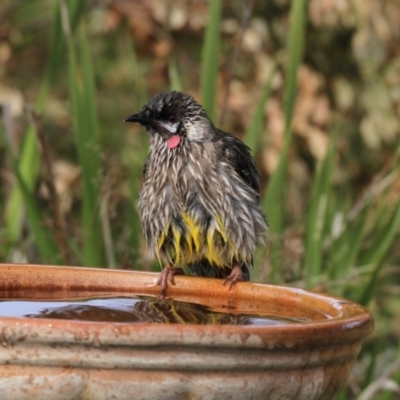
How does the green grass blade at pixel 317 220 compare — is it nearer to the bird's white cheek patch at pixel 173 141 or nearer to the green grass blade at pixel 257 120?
the green grass blade at pixel 257 120

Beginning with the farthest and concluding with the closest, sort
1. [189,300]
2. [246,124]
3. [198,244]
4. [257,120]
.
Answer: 1. [246,124]
2. [257,120]
3. [198,244]
4. [189,300]

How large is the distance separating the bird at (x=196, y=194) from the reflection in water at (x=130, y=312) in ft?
2.87

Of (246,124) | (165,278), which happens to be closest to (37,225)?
(165,278)

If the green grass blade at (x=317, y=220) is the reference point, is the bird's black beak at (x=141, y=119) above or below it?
above

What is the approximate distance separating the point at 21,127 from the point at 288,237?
3.57 metres

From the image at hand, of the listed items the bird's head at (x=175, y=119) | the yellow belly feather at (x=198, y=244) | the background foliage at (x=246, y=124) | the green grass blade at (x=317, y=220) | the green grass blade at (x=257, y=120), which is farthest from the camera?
the green grass blade at (x=317, y=220)

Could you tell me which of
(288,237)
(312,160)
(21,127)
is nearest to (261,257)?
(288,237)

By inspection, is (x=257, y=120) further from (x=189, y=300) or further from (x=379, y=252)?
(x=189, y=300)

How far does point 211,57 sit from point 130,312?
179 cm

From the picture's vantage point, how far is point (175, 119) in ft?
13.9

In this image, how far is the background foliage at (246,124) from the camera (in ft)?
14.2

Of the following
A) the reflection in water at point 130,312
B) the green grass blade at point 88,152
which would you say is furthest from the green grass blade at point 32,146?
the reflection in water at point 130,312

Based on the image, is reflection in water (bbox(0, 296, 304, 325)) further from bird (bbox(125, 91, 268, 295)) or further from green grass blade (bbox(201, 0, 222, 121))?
green grass blade (bbox(201, 0, 222, 121))

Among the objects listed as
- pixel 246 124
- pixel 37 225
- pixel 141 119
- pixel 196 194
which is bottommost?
pixel 37 225
